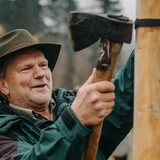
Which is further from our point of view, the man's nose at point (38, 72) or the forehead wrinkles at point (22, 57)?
the forehead wrinkles at point (22, 57)

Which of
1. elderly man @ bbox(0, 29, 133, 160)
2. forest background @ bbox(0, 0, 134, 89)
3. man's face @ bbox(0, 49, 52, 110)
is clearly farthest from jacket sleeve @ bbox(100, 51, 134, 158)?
forest background @ bbox(0, 0, 134, 89)

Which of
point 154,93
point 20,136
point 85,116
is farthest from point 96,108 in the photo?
point 20,136

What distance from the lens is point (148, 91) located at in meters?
3.02

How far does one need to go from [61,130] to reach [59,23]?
4161cm

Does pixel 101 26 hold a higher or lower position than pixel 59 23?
higher

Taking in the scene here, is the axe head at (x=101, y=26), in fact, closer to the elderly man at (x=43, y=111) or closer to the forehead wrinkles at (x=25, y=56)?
the elderly man at (x=43, y=111)

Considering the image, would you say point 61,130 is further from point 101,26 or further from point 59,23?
point 59,23

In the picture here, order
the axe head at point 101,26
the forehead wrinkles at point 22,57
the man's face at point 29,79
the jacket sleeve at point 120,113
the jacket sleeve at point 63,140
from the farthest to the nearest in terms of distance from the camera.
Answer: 1. the forehead wrinkles at point 22,57
2. the man's face at point 29,79
3. the jacket sleeve at point 120,113
4. the jacket sleeve at point 63,140
5. the axe head at point 101,26

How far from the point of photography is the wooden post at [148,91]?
9.89 ft

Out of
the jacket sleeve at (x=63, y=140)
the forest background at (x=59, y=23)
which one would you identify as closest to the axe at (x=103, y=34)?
the jacket sleeve at (x=63, y=140)

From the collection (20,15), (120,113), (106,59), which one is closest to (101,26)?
(106,59)

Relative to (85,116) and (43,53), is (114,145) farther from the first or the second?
(85,116)

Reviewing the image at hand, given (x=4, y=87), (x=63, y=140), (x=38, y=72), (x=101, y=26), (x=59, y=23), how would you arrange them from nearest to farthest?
1. (x=101, y=26)
2. (x=63, y=140)
3. (x=38, y=72)
4. (x=4, y=87)
5. (x=59, y=23)

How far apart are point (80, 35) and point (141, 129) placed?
21.3 inches
